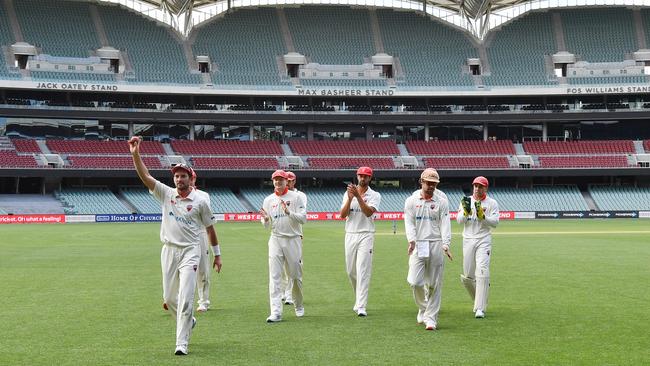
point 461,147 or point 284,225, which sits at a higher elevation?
point 284,225

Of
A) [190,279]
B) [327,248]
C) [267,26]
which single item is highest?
[267,26]

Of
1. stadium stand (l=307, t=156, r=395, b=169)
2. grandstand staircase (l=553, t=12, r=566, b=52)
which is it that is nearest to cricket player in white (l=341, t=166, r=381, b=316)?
stadium stand (l=307, t=156, r=395, b=169)

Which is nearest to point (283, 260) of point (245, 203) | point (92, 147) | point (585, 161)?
point (245, 203)

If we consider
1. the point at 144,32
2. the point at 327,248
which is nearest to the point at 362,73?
the point at 144,32

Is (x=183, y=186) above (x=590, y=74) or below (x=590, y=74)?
below

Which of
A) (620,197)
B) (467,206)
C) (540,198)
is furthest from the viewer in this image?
(540,198)

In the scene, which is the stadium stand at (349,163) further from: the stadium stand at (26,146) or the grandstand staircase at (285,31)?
the stadium stand at (26,146)

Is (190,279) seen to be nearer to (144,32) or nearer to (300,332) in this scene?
(300,332)

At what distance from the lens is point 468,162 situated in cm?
7231

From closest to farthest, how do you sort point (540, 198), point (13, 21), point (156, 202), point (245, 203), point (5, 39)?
point (156, 202), point (5, 39), point (245, 203), point (13, 21), point (540, 198)

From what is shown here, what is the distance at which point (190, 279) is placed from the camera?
9.66m

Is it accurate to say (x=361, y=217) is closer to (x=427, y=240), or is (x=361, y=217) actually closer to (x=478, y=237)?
(x=427, y=240)

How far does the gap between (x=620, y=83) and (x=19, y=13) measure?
57715mm

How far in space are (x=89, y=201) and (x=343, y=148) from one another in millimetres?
24930
